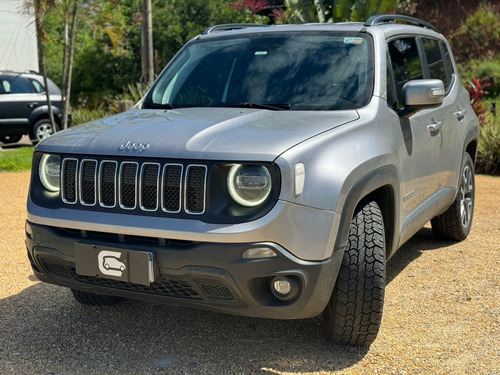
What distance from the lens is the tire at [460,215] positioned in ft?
19.3

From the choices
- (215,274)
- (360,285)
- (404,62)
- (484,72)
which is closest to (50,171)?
(215,274)

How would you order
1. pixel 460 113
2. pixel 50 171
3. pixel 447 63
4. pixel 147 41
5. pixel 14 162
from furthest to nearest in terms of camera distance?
pixel 147 41 → pixel 14 162 → pixel 447 63 → pixel 460 113 → pixel 50 171

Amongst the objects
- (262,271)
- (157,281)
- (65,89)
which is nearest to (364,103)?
(262,271)

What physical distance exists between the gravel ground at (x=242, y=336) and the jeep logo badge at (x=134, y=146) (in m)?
1.14

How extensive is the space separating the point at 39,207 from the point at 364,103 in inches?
74.9

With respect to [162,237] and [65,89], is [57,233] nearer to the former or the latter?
[162,237]

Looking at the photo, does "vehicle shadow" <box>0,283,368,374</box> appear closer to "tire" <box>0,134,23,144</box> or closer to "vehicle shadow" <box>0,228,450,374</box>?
"vehicle shadow" <box>0,228,450,374</box>

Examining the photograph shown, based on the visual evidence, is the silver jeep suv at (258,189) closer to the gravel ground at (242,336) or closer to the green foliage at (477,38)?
the gravel ground at (242,336)

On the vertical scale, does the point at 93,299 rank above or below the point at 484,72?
above

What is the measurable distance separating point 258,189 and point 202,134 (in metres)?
0.44

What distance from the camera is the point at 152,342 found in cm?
389

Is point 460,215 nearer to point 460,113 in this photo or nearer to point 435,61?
point 460,113

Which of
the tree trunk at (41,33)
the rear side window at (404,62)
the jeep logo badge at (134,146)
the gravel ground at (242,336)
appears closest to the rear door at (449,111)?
the rear side window at (404,62)

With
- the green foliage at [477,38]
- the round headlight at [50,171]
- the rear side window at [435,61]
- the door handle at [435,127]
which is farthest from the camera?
the green foliage at [477,38]
